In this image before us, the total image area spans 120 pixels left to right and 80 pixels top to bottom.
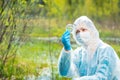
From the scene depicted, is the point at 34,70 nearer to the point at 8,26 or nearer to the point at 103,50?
the point at 8,26

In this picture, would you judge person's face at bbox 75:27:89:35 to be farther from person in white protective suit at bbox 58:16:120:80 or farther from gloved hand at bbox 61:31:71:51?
gloved hand at bbox 61:31:71:51

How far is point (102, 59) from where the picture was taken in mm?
4086

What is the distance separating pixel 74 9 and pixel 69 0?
2.61 metres

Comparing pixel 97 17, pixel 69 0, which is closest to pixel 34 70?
pixel 97 17

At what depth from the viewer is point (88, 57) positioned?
426cm

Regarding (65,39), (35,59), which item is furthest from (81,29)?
(35,59)

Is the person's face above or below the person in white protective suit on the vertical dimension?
above

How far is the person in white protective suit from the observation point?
13.4 feet

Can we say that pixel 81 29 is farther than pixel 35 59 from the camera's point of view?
No

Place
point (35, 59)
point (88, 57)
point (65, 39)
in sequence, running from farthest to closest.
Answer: point (35, 59) < point (88, 57) < point (65, 39)

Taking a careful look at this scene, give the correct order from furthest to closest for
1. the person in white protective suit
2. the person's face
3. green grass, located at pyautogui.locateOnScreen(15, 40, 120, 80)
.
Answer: green grass, located at pyautogui.locateOnScreen(15, 40, 120, 80) → the person's face → the person in white protective suit

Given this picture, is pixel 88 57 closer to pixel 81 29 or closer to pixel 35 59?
pixel 81 29

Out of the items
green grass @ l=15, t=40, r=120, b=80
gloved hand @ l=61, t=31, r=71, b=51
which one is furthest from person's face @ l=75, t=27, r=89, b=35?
A: green grass @ l=15, t=40, r=120, b=80

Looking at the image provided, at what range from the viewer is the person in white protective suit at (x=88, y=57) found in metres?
4.07
